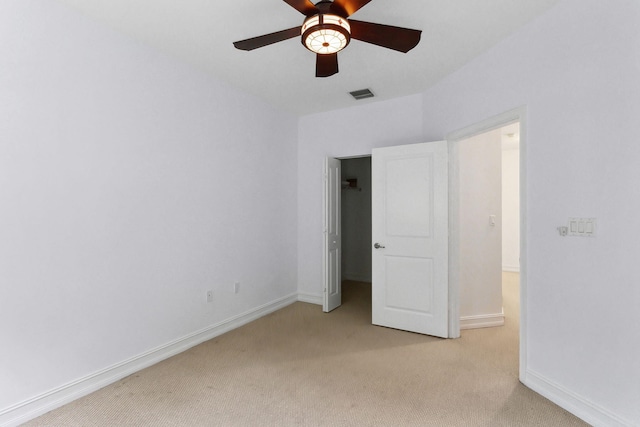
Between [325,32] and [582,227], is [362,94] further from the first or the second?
[582,227]

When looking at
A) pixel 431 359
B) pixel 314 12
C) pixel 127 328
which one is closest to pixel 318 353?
pixel 431 359

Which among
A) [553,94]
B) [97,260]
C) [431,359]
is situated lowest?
[431,359]

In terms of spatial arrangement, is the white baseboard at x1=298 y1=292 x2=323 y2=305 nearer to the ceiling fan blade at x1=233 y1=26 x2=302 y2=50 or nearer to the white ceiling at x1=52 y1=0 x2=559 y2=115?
the white ceiling at x1=52 y1=0 x2=559 y2=115

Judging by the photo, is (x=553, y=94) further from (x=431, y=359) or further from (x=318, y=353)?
(x=318, y=353)

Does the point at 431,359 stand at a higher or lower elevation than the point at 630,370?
lower

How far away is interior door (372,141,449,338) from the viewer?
3.40 meters

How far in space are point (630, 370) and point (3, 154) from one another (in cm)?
380

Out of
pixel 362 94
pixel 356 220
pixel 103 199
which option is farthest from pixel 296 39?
pixel 356 220

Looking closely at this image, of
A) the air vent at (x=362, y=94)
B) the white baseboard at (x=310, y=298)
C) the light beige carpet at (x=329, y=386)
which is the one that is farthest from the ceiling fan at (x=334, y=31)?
the white baseboard at (x=310, y=298)

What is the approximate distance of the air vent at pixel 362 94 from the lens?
382 centimetres

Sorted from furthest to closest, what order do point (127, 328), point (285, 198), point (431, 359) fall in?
point (285, 198) → point (431, 359) → point (127, 328)

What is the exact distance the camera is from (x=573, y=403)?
208 centimetres

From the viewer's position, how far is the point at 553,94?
7.38 ft

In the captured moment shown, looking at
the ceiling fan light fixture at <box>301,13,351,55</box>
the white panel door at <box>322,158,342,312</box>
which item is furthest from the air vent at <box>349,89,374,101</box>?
the ceiling fan light fixture at <box>301,13,351,55</box>
